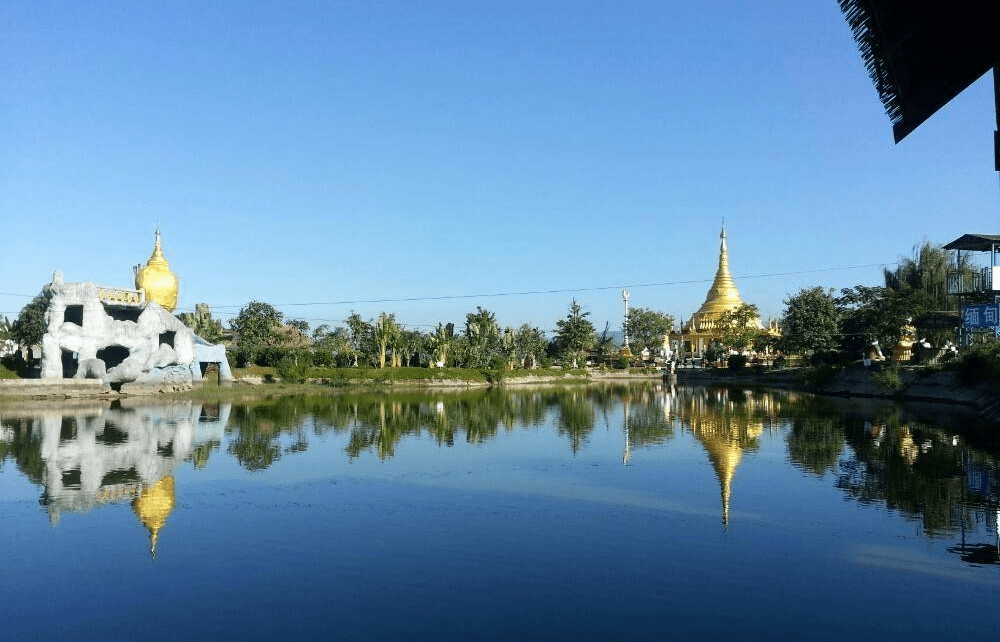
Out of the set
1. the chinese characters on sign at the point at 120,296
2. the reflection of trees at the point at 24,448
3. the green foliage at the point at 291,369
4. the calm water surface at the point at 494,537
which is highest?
the chinese characters on sign at the point at 120,296

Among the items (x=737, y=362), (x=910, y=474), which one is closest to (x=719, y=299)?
(x=737, y=362)

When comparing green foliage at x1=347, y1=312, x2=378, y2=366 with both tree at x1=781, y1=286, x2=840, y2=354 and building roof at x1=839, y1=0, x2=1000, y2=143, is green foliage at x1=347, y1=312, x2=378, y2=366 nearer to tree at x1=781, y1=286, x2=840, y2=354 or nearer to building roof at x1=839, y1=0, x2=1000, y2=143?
tree at x1=781, y1=286, x2=840, y2=354

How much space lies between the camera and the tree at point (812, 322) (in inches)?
2489

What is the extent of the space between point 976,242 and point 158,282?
47.7 metres

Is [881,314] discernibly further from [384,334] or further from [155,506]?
[155,506]

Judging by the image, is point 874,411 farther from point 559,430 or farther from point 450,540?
point 450,540

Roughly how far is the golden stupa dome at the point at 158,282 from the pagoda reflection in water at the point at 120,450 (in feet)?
55.0

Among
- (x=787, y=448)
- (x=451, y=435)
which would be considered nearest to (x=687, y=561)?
(x=787, y=448)

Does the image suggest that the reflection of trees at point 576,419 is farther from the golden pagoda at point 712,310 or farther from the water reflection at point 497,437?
the golden pagoda at point 712,310

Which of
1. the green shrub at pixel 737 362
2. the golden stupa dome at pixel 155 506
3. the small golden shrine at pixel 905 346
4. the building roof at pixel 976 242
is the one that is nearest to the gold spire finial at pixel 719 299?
the green shrub at pixel 737 362

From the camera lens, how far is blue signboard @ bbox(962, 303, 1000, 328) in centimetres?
3769

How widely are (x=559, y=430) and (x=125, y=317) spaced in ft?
99.8

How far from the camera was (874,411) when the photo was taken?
3853 cm

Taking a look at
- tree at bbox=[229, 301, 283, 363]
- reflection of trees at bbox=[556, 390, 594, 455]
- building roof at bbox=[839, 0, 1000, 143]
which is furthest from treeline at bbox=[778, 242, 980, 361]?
building roof at bbox=[839, 0, 1000, 143]
